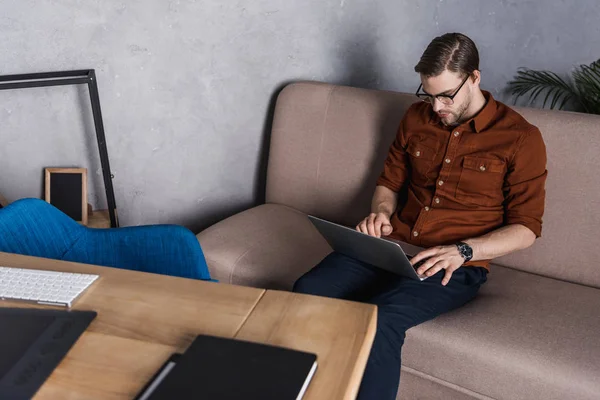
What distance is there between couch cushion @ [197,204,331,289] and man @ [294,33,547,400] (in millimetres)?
163

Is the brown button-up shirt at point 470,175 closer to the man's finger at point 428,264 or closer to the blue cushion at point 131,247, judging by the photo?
the man's finger at point 428,264

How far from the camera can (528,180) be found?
5.87 ft

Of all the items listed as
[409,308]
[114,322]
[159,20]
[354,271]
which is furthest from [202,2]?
[114,322]

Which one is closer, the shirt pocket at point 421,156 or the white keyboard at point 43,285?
A: the white keyboard at point 43,285

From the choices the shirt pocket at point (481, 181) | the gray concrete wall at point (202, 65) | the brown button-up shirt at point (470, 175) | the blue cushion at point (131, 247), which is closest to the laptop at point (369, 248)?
the brown button-up shirt at point (470, 175)

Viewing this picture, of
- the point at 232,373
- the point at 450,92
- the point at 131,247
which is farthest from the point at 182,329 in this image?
the point at 450,92

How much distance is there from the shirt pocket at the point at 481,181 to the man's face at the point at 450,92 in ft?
0.43

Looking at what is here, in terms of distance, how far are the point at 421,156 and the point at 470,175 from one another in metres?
0.17

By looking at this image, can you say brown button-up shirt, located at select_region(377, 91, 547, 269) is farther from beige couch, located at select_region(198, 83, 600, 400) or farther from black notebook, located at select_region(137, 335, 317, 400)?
black notebook, located at select_region(137, 335, 317, 400)

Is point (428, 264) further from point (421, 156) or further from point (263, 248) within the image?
point (263, 248)

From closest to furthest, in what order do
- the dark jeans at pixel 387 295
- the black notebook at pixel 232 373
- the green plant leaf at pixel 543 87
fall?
the black notebook at pixel 232 373, the dark jeans at pixel 387 295, the green plant leaf at pixel 543 87

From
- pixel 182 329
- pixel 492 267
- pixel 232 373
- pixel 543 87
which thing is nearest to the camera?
pixel 232 373

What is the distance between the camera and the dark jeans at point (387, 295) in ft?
5.08

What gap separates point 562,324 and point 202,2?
1.58 metres
